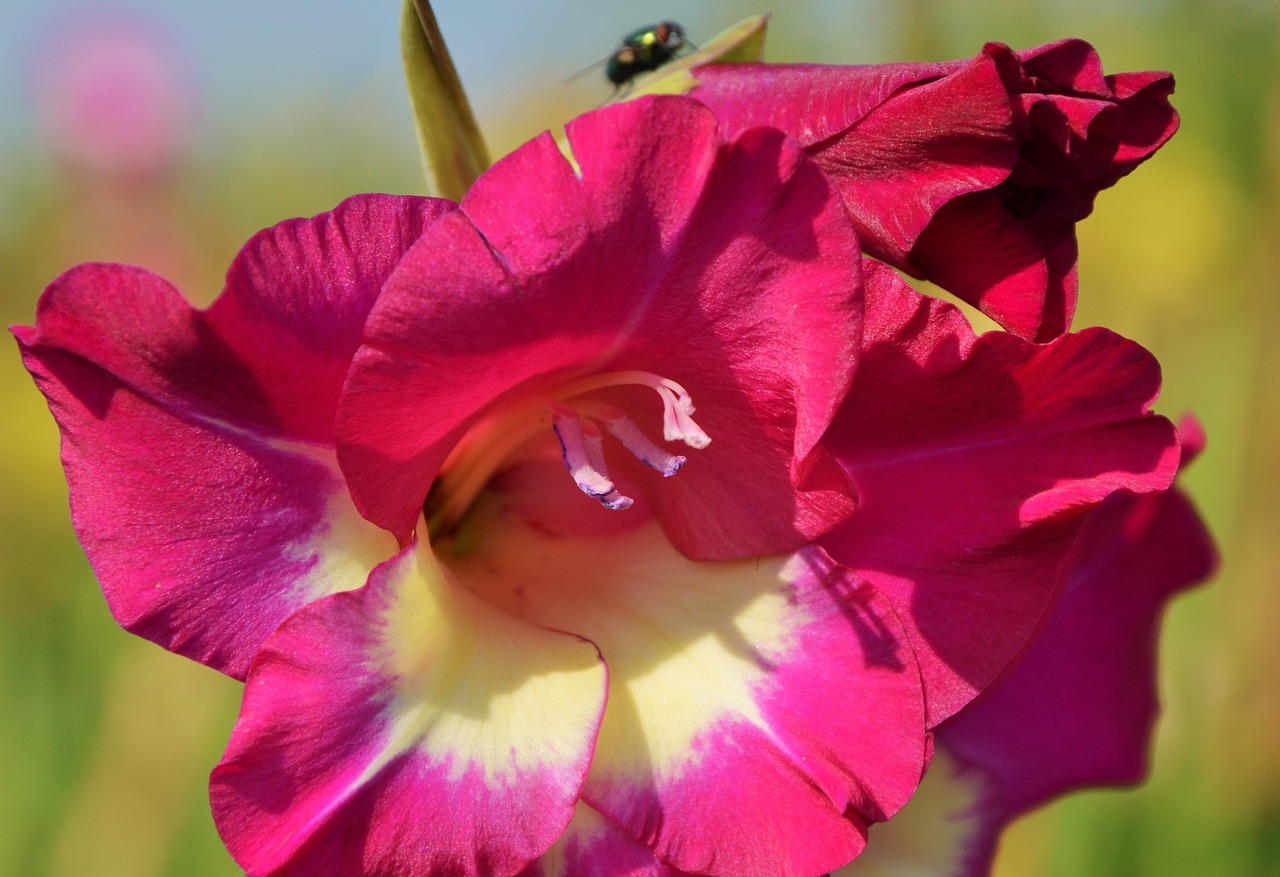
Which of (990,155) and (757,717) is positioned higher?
(990,155)

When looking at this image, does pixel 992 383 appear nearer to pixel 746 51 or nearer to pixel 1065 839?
pixel 746 51

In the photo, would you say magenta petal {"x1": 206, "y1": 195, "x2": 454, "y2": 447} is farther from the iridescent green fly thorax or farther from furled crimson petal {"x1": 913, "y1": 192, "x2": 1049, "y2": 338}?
the iridescent green fly thorax

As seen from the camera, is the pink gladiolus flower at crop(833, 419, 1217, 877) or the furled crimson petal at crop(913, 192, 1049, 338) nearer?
the furled crimson petal at crop(913, 192, 1049, 338)

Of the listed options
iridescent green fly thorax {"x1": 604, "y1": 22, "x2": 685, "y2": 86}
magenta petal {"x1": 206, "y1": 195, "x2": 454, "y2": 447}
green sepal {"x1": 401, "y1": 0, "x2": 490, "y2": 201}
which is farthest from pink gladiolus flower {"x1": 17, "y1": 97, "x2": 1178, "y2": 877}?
iridescent green fly thorax {"x1": 604, "y1": 22, "x2": 685, "y2": 86}

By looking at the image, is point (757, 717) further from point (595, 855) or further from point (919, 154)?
point (919, 154)

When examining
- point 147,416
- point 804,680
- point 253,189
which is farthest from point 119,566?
point 253,189

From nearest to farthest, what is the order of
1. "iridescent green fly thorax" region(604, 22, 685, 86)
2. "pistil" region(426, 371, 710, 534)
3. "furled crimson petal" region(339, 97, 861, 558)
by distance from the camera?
"furled crimson petal" region(339, 97, 861, 558), "pistil" region(426, 371, 710, 534), "iridescent green fly thorax" region(604, 22, 685, 86)

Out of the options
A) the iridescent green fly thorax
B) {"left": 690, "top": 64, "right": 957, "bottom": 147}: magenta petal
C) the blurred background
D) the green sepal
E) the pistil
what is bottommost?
the blurred background

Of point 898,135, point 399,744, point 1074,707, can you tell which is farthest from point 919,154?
point 1074,707
